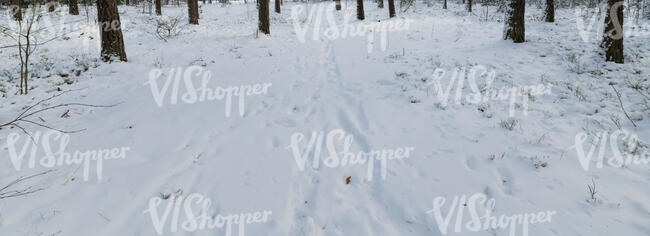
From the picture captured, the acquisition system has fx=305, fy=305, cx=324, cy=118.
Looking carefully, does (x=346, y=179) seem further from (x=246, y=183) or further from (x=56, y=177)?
(x=56, y=177)


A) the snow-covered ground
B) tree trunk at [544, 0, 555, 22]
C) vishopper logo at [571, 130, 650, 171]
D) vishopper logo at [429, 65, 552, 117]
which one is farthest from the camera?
tree trunk at [544, 0, 555, 22]

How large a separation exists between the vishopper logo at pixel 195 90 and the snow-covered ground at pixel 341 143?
78mm

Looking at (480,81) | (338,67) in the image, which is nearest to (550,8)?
(480,81)

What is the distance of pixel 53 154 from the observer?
398 centimetres

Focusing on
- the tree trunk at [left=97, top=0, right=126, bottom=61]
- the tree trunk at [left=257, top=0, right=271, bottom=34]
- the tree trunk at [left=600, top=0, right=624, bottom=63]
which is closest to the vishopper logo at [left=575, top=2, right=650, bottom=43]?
the tree trunk at [left=600, top=0, right=624, bottom=63]

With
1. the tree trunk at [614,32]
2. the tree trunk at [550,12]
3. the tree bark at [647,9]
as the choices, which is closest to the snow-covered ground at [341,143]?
the tree trunk at [614,32]

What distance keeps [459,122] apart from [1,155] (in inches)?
247

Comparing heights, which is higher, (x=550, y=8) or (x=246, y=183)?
(x=550, y=8)

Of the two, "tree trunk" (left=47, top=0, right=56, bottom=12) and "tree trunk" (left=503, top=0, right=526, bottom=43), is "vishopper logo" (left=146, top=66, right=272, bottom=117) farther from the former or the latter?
"tree trunk" (left=47, top=0, right=56, bottom=12)

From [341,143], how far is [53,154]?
3.78 metres

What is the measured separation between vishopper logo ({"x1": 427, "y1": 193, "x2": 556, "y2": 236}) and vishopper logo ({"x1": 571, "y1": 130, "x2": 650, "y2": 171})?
3.95 ft

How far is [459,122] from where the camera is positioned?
183 inches

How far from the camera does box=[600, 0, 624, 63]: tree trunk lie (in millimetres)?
6355

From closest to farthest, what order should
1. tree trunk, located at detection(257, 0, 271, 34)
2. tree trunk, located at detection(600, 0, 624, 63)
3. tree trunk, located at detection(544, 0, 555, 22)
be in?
tree trunk, located at detection(600, 0, 624, 63)
tree trunk, located at detection(257, 0, 271, 34)
tree trunk, located at detection(544, 0, 555, 22)
